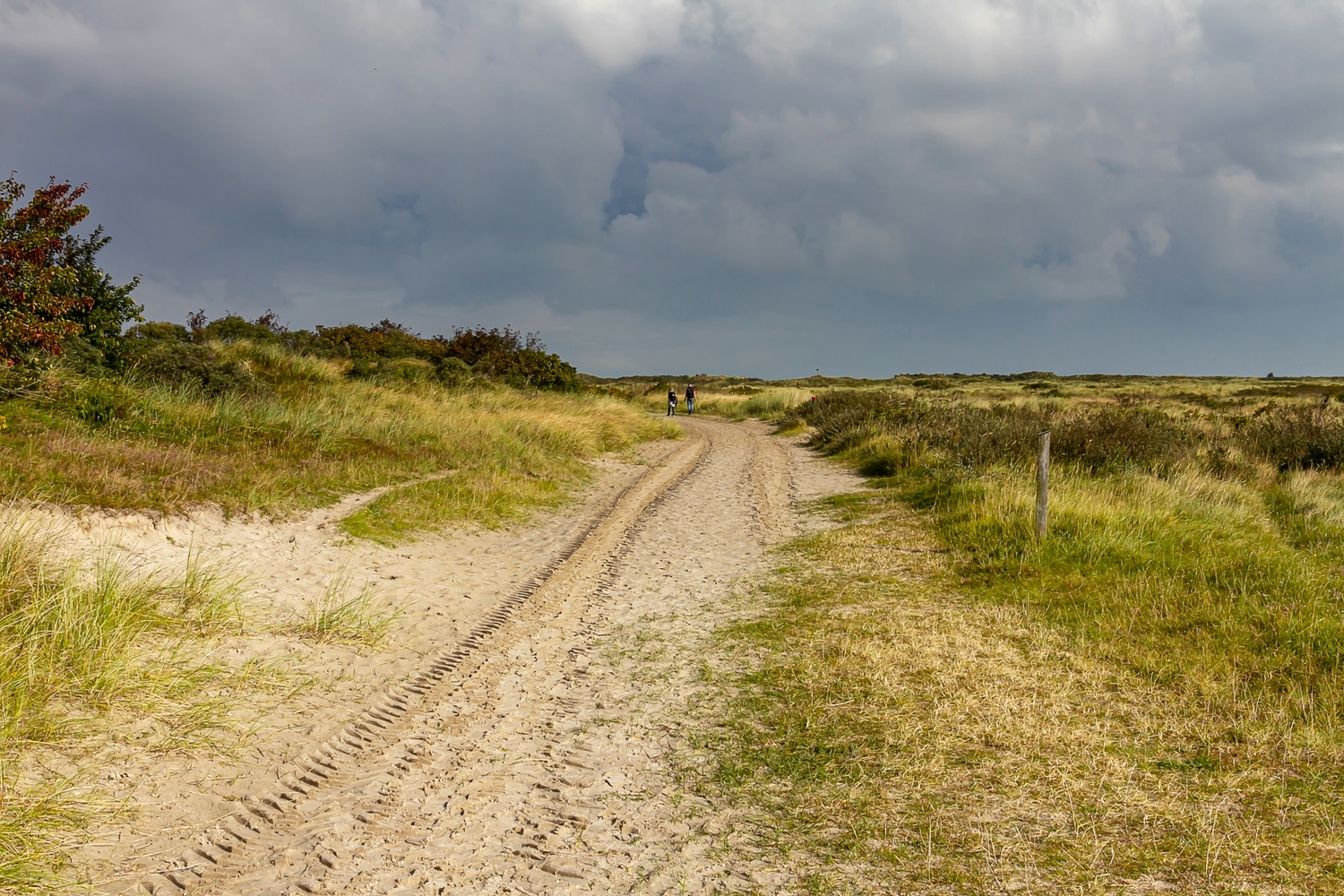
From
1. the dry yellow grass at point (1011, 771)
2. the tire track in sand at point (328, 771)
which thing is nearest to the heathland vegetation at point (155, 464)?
the tire track in sand at point (328, 771)

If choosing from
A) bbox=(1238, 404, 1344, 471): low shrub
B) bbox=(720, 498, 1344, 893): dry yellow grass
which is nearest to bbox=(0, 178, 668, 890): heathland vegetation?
bbox=(720, 498, 1344, 893): dry yellow grass

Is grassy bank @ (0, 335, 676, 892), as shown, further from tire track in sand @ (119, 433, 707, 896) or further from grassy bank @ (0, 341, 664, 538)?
tire track in sand @ (119, 433, 707, 896)

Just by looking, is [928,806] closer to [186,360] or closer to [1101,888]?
[1101,888]

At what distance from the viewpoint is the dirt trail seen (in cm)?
347

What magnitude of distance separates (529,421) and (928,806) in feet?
53.3

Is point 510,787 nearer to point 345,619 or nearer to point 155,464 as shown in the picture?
point 345,619

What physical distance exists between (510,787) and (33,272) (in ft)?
29.0

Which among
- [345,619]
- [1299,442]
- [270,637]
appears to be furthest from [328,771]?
[1299,442]

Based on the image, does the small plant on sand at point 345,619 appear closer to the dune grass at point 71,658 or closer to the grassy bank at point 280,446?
the dune grass at point 71,658

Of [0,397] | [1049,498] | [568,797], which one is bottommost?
[568,797]

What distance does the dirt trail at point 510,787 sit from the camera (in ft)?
11.4

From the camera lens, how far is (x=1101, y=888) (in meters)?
3.37

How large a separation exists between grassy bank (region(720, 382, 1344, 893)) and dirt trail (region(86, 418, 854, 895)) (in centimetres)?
57

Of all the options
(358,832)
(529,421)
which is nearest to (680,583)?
(358,832)
